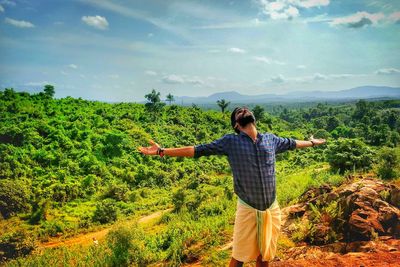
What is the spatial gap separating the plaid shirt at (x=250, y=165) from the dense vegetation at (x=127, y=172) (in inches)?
82.4

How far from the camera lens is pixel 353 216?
14.5 ft

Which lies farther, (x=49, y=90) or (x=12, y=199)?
(x=49, y=90)

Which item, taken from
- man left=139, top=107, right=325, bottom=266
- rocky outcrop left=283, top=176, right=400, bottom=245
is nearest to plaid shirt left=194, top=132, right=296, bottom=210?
man left=139, top=107, right=325, bottom=266

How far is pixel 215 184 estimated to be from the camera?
20.9 metres

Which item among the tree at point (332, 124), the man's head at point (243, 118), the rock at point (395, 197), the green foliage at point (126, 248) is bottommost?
the tree at point (332, 124)

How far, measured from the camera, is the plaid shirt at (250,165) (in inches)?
96.5

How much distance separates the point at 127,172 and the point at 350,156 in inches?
623

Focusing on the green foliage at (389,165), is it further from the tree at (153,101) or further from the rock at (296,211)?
the tree at (153,101)

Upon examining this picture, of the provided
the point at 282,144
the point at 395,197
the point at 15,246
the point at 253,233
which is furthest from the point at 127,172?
the point at 253,233

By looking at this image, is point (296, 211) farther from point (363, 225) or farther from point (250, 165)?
point (250, 165)

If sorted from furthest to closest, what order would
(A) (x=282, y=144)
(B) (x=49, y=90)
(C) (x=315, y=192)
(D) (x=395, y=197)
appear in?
(B) (x=49, y=90), (C) (x=315, y=192), (D) (x=395, y=197), (A) (x=282, y=144)

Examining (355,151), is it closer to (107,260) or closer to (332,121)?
(107,260)

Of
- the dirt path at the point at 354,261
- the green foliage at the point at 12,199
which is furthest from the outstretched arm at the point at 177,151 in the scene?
the green foliage at the point at 12,199

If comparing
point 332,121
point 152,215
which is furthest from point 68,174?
point 332,121
